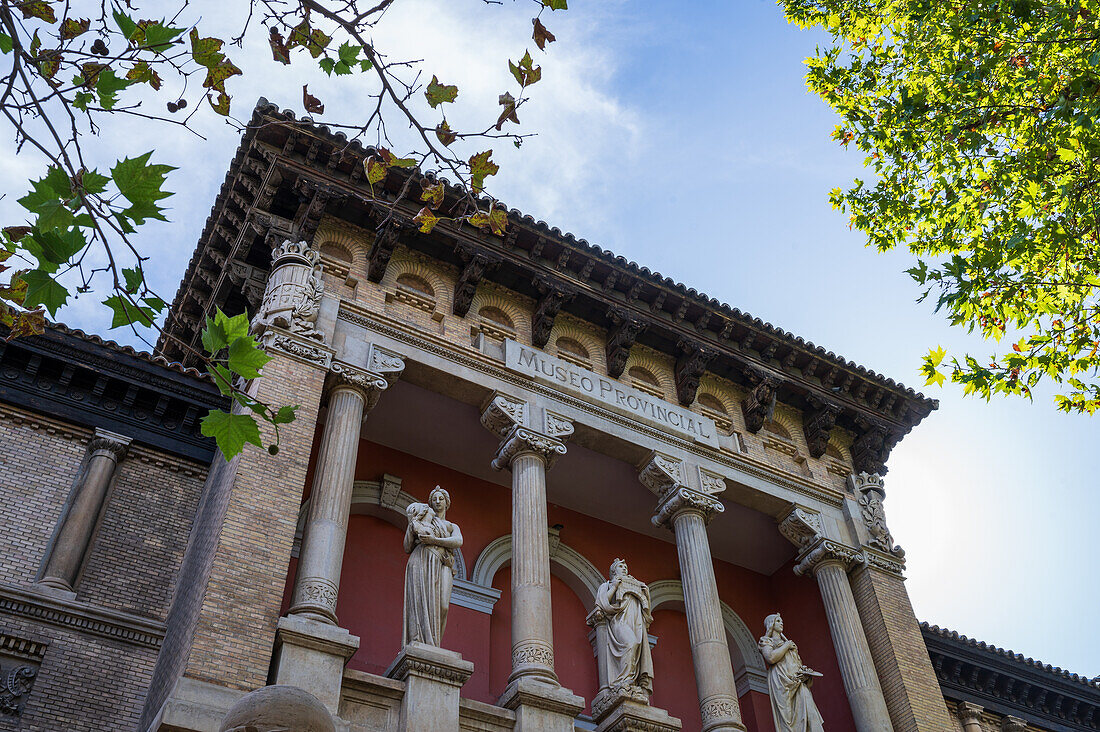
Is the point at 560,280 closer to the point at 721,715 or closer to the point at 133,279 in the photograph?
the point at 721,715

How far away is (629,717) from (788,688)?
3039 mm

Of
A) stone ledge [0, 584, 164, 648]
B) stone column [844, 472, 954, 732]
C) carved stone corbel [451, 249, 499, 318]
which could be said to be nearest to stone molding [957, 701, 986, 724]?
stone column [844, 472, 954, 732]

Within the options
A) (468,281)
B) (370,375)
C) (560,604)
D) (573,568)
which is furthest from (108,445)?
(573,568)

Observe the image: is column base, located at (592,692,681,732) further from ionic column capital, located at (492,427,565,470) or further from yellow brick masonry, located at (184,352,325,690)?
yellow brick masonry, located at (184,352,325,690)

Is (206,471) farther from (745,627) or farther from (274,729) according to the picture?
(745,627)

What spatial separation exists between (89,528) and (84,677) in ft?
6.13

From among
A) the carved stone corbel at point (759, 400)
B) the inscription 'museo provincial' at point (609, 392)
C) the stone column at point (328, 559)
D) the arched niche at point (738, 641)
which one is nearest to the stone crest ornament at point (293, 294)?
the stone column at point (328, 559)

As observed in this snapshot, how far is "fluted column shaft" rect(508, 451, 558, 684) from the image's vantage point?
11.4m

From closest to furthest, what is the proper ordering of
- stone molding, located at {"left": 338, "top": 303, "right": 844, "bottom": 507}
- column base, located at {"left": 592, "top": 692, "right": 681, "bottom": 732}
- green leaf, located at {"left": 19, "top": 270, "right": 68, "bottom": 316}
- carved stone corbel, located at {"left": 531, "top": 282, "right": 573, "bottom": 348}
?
green leaf, located at {"left": 19, "top": 270, "right": 68, "bottom": 316}, column base, located at {"left": 592, "top": 692, "right": 681, "bottom": 732}, stone molding, located at {"left": 338, "top": 303, "right": 844, "bottom": 507}, carved stone corbel, located at {"left": 531, "top": 282, "right": 573, "bottom": 348}

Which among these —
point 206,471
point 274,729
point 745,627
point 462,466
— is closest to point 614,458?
point 462,466

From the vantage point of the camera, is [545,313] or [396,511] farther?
[545,313]

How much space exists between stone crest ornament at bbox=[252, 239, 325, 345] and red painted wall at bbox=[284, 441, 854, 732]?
289 centimetres

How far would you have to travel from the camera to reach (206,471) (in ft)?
42.3

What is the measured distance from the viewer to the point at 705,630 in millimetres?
13156
